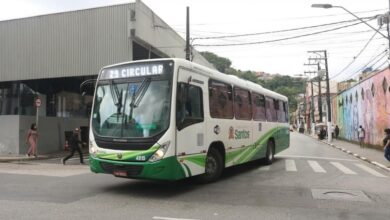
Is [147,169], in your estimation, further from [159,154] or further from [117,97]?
[117,97]

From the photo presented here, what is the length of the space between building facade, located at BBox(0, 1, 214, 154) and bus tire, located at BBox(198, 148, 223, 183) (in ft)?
39.1

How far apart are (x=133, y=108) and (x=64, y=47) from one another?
15738 millimetres

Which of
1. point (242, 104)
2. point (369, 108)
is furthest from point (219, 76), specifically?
point (369, 108)

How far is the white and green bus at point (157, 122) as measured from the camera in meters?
9.88

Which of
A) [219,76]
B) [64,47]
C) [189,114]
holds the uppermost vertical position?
[64,47]

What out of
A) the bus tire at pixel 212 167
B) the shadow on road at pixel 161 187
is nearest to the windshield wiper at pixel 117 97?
the shadow on road at pixel 161 187

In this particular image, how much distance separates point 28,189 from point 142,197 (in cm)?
287

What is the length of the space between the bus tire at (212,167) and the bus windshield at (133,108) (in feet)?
7.83

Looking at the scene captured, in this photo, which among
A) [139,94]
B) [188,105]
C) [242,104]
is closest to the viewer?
[139,94]

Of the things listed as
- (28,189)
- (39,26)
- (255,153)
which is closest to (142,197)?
(28,189)

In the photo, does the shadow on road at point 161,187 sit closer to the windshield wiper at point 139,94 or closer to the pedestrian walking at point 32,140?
the windshield wiper at point 139,94

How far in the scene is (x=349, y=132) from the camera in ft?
146

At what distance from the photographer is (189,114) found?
1068 cm

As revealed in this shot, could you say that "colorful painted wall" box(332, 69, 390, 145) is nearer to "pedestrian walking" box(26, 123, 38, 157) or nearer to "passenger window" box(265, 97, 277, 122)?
"passenger window" box(265, 97, 277, 122)
